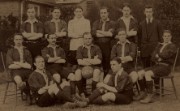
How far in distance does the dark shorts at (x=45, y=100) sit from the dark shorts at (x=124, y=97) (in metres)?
1.23

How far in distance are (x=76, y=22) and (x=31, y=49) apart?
111 cm

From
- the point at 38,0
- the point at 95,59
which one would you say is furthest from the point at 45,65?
the point at 38,0

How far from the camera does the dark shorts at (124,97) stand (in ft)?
24.5

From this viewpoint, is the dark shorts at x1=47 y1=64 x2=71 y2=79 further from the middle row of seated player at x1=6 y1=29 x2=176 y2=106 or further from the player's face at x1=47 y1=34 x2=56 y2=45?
the player's face at x1=47 y1=34 x2=56 y2=45

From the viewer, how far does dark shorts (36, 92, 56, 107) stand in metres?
7.52

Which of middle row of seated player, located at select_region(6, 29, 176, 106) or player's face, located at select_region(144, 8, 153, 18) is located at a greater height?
player's face, located at select_region(144, 8, 153, 18)

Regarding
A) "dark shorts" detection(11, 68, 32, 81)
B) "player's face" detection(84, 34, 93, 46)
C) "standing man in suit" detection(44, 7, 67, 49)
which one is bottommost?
"dark shorts" detection(11, 68, 32, 81)

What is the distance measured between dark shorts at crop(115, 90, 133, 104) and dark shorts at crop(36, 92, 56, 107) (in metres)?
1.23

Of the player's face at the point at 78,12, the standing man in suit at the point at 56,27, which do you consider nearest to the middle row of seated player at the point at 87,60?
the standing man in suit at the point at 56,27

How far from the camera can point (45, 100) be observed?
297 inches

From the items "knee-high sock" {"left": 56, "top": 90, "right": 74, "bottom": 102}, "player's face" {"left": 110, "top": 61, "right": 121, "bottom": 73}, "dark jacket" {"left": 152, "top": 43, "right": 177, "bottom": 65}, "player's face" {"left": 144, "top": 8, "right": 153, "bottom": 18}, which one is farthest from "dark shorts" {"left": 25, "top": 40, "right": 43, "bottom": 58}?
"dark jacket" {"left": 152, "top": 43, "right": 177, "bottom": 65}

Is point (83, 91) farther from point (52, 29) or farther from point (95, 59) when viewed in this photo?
point (52, 29)

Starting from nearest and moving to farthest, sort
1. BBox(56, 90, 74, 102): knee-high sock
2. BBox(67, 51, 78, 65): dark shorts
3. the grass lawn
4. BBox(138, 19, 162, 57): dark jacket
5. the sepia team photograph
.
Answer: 1. the grass lawn
2. BBox(56, 90, 74, 102): knee-high sock
3. the sepia team photograph
4. BBox(138, 19, 162, 57): dark jacket
5. BBox(67, 51, 78, 65): dark shorts

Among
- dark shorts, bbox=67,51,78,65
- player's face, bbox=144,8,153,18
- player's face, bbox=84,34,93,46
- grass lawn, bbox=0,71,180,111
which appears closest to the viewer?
grass lawn, bbox=0,71,180,111
